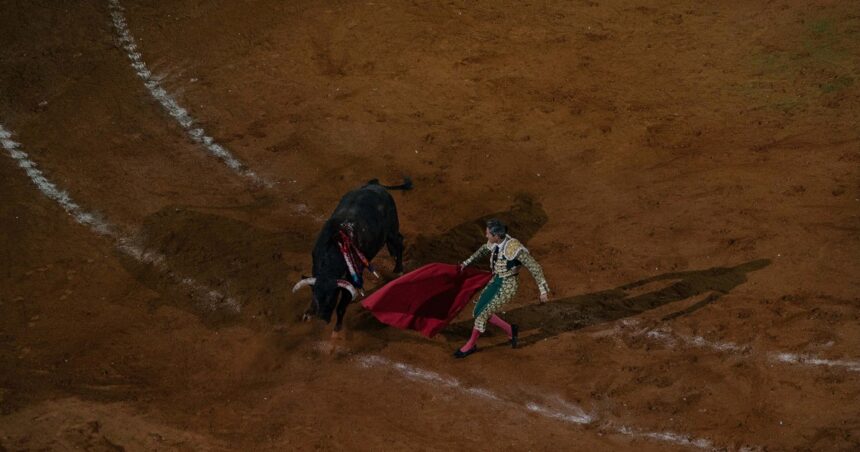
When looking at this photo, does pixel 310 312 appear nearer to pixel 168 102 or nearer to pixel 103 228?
pixel 103 228

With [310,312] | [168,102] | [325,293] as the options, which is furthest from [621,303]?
[168,102]

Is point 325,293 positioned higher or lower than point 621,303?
higher

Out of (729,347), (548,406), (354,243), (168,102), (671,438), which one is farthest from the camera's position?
(168,102)

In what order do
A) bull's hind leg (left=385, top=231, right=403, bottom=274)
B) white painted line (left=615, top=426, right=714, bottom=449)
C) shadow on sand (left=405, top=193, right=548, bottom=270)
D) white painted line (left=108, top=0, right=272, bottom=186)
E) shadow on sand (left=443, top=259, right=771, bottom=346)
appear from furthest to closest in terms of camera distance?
white painted line (left=108, top=0, right=272, bottom=186)
shadow on sand (left=405, top=193, right=548, bottom=270)
bull's hind leg (left=385, top=231, right=403, bottom=274)
shadow on sand (left=443, top=259, right=771, bottom=346)
white painted line (left=615, top=426, right=714, bottom=449)

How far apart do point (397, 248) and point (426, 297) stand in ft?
4.13

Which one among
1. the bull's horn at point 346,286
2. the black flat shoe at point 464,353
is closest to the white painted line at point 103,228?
the bull's horn at point 346,286

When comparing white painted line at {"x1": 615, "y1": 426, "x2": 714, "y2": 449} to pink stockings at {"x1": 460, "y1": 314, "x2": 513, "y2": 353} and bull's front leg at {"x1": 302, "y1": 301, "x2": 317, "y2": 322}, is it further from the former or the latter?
bull's front leg at {"x1": 302, "y1": 301, "x2": 317, "y2": 322}

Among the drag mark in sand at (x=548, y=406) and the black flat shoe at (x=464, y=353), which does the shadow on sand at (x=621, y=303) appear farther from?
the drag mark in sand at (x=548, y=406)

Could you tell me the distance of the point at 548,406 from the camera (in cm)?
917

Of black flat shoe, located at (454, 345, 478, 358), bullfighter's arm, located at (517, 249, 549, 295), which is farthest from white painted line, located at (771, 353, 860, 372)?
black flat shoe, located at (454, 345, 478, 358)

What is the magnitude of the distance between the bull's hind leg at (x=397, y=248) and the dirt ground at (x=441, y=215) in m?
0.23

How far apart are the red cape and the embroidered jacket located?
1.79 feet

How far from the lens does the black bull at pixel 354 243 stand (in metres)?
9.64

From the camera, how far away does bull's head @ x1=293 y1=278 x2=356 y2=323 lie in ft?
31.5
